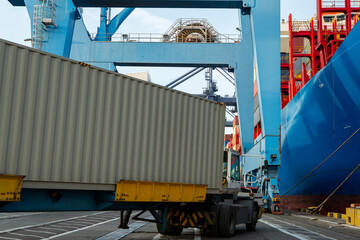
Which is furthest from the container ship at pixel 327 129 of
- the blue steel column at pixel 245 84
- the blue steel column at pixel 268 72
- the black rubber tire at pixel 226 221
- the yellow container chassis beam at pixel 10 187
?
the yellow container chassis beam at pixel 10 187

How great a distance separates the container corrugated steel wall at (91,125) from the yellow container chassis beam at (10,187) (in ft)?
0.48

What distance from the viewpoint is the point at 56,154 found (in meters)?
7.31

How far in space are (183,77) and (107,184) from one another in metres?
27.3

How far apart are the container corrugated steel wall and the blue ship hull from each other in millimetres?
10352

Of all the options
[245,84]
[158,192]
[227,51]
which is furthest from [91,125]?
[245,84]

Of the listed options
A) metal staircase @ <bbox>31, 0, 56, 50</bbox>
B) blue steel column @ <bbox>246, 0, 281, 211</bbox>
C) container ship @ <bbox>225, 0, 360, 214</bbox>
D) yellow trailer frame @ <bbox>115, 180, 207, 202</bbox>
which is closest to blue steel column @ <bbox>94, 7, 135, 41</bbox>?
metal staircase @ <bbox>31, 0, 56, 50</bbox>

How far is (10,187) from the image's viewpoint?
650cm

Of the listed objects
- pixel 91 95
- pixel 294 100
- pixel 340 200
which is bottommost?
pixel 340 200

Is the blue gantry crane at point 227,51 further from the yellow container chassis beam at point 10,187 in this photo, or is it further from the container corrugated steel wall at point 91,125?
the yellow container chassis beam at point 10,187

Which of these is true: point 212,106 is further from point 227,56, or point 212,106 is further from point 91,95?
point 227,56

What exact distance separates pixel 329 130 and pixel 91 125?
15694 mm

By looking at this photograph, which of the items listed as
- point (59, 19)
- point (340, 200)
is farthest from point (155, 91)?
point (340, 200)

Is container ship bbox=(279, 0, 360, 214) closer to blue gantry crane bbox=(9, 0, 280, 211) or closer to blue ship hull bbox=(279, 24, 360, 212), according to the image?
blue ship hull bbox=(279, 24, 360, 212)

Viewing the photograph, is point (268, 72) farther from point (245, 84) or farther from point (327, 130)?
point (245, 84)
